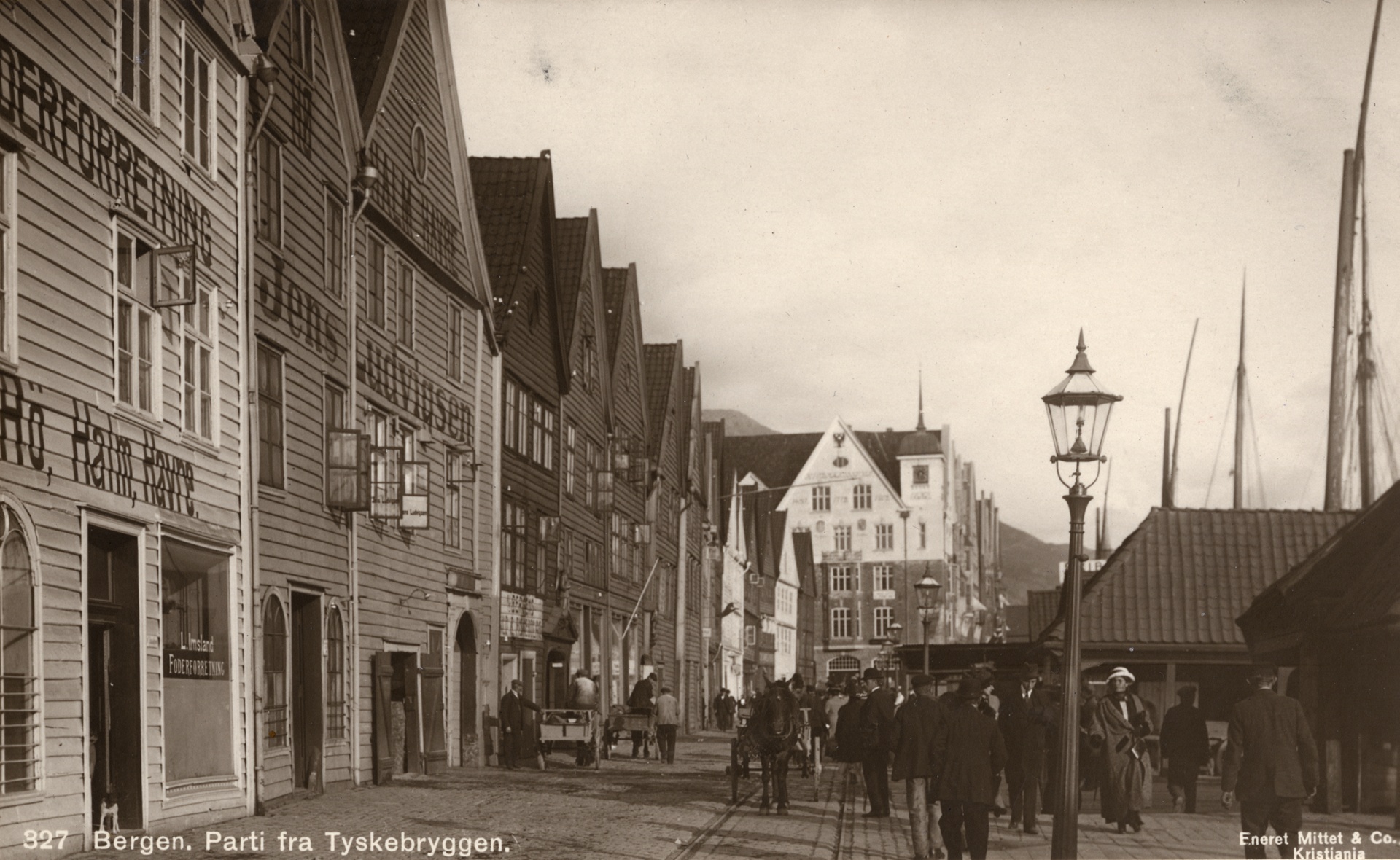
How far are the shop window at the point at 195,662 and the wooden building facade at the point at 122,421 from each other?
3cm

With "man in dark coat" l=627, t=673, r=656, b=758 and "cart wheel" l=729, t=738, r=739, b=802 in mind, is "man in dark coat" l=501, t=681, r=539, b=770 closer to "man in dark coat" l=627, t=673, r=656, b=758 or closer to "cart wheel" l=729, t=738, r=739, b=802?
"man in dark coat" l=627, t=673, r=656, b=758

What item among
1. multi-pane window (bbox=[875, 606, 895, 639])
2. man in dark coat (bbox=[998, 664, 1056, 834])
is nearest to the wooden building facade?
man in dark coat (bbox=[998, 664, 1056, 834])

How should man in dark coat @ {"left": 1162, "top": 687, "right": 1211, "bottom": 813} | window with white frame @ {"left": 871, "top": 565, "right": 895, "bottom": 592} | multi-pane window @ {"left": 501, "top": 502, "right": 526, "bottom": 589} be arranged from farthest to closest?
window with white frame @ {"left": 871, "top": 565, "right": 895, "bottom": 592} < multi-pane window @ {"left": 501, "top": 502, "right": 526, "bottom": 589} < man in dark coat @ {"left": 1162, "top": 687, "right": 1211, "bottom": 813}

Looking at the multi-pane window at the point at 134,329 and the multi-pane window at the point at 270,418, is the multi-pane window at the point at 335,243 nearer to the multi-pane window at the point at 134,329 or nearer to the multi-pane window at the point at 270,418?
the multi-pane window at the point at 270,418

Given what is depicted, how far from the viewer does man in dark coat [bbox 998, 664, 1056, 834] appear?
1816 cm

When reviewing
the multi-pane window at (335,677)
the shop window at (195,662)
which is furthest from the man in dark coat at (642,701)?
the shop window at (195,662)

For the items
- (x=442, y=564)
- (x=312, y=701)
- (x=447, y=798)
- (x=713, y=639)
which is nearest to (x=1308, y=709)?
(x=447, y=798)

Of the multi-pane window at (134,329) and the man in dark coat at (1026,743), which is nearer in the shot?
the multi-pane window at (134,329)

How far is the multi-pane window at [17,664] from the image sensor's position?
41.7 ft

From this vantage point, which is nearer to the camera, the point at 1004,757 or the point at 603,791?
the point at 1004,757

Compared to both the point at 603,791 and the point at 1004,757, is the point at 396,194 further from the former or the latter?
the point at 1004,757

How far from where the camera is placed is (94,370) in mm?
14562

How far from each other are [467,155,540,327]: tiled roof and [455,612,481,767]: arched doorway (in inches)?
220

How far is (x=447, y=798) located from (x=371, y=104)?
990cm
